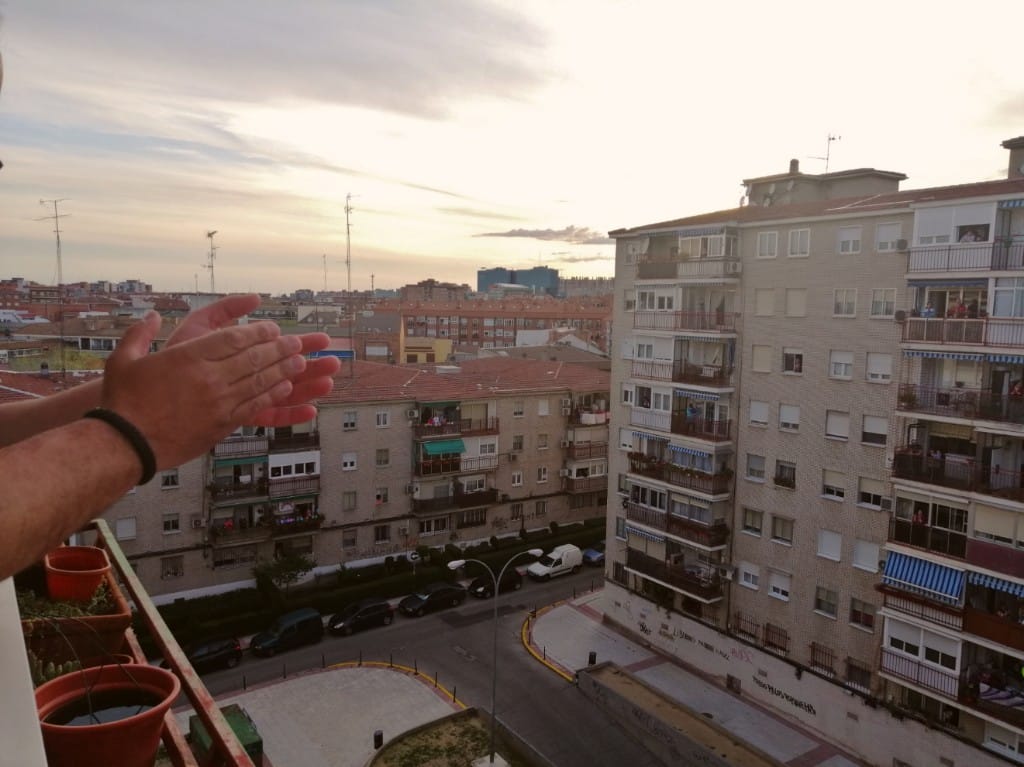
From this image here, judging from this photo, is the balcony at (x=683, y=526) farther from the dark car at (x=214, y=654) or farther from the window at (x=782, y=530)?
the dark car at (x=214, y=654)

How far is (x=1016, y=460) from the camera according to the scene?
20.3 meters

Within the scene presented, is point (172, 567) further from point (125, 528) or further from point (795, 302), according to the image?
point (795, 302)

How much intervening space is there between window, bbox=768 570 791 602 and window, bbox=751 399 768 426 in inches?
196

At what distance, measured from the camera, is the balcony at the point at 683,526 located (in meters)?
27.5

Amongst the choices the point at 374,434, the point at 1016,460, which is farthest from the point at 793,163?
the point at 374,434

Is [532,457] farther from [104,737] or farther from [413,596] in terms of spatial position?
[104,737]

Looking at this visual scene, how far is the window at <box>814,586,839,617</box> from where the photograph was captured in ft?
80.1

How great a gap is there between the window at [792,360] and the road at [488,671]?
12.9 meters

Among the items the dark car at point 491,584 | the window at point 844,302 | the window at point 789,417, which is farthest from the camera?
the dark car at point 491,584

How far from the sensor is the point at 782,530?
1027 inches

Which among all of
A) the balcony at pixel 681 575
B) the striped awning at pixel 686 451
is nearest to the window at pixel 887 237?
the striped awning at pixel 686 451

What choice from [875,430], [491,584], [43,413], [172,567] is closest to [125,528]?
[172,567]

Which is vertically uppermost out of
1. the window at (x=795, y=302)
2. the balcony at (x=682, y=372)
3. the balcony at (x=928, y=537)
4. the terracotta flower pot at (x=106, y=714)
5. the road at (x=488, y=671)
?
the window at (x=795, y=302)

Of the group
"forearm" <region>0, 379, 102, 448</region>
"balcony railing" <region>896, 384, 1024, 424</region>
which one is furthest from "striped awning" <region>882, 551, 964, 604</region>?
"forearm" <region>0, 379, 102, 448</region>
